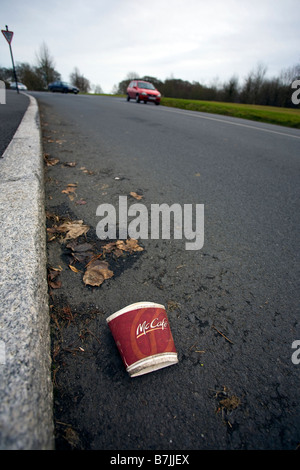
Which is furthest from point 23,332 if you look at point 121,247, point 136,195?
point 136,195

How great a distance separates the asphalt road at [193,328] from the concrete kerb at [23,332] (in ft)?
0.54

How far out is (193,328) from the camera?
3.92ft

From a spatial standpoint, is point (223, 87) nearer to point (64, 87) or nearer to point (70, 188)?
point (64, 87)

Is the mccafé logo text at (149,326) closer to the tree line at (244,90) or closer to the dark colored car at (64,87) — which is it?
the dark colored car at (64,87)

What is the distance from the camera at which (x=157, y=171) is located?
3.06 metres

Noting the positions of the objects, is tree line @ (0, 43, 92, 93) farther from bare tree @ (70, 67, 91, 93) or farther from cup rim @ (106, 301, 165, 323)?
cup rim @ (106, 301, 165, 323)

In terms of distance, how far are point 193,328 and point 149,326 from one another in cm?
29

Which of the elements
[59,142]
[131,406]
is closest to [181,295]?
[131,406]

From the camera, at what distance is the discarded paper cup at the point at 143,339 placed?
0.97m

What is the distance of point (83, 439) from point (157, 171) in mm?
2756

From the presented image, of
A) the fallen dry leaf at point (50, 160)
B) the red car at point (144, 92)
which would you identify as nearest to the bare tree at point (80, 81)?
the red car at point (144, 92)

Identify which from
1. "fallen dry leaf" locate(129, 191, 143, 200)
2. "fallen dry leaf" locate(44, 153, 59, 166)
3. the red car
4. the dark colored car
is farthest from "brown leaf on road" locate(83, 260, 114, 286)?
the dark colored car

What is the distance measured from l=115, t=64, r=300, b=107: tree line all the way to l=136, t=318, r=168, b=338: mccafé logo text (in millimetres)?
43564

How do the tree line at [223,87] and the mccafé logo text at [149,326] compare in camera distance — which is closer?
the mccafé logo text at [149,326]
